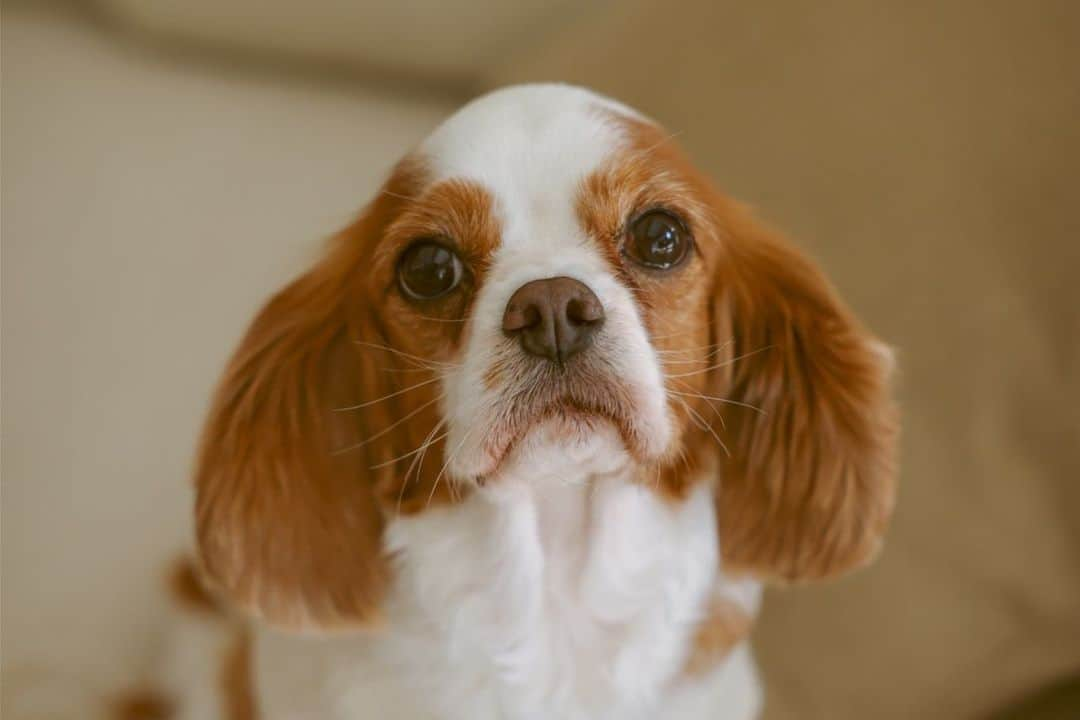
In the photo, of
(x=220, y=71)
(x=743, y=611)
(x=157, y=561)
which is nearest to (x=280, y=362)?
(x=743, y=611)

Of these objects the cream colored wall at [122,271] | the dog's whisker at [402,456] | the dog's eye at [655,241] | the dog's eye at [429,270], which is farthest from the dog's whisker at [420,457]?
the cream colored wall at [122,271]

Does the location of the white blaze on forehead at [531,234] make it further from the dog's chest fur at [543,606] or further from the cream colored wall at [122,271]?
the cream colored wall at [122,271]

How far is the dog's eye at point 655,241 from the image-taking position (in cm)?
82

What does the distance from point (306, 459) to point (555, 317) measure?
1.10ft

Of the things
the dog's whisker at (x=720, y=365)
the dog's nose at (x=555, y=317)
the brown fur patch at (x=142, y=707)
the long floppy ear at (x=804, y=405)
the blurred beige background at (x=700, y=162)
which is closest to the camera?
the dog's nose at (x=555, y=317)

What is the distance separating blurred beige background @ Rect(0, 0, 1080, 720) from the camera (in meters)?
1.02

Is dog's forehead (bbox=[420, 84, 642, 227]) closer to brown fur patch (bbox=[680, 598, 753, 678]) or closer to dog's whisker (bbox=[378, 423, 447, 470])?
dog's whisker (bbox=[378, 423, 447, 470])

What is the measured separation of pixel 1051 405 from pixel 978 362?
0.26ft

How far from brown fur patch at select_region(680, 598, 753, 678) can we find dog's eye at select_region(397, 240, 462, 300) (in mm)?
398

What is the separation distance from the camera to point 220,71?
1679 mm

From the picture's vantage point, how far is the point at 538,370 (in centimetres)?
72

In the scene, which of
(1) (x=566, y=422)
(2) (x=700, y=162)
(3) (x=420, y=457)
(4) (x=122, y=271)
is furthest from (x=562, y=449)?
(4) (x=122, y=271)

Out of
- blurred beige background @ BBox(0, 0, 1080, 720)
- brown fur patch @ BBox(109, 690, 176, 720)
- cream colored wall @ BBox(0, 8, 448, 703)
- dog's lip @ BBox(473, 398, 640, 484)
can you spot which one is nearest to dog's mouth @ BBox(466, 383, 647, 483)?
dog's lip @ BBox(473, 398, 640, 484)

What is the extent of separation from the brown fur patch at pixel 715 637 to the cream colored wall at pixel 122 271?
714 millimetres
